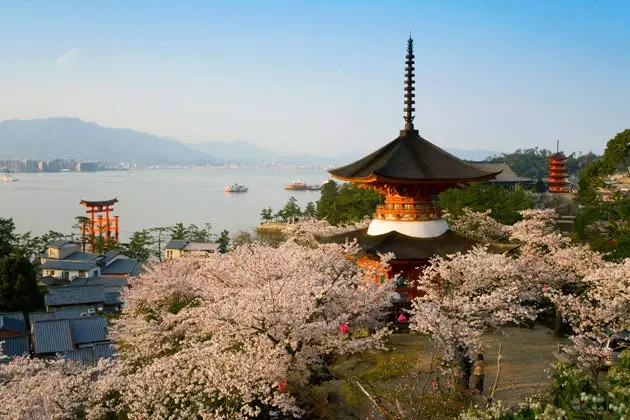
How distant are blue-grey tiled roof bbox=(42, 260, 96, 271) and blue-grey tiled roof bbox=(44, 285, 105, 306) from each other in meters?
9.59

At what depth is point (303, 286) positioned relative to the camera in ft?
36.0

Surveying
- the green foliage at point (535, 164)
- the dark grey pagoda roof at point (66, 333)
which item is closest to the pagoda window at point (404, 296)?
the dark grey pagoda roof at point (66, 333)

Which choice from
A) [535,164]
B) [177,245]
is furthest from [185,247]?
[535,164]

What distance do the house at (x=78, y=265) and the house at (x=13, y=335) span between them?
47.8ft

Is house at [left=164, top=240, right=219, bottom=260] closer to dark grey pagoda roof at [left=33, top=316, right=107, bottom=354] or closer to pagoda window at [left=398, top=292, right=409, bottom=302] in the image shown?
dark grey pagoda roof at [left=33, top=316, right=107, bottom=354]

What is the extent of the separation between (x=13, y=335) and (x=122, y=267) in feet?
59.9

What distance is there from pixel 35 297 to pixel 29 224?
180 ft

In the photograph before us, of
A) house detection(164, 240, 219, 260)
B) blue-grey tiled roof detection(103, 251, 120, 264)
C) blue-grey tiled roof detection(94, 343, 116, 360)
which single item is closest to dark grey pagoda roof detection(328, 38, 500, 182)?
blue-grey tiled roof detection(94, 343, 116, 360)

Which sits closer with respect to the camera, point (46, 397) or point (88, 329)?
point (46, 397)

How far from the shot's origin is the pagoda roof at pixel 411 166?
16.6m

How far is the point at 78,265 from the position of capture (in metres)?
44.5

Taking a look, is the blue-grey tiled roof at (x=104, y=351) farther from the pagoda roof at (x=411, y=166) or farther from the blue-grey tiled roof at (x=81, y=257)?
the blue-grey tiled roof at (x=81, y=257)

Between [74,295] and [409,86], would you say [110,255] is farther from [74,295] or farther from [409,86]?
[409,86]

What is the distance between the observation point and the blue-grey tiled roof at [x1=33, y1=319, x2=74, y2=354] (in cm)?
2461
